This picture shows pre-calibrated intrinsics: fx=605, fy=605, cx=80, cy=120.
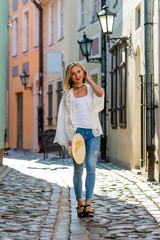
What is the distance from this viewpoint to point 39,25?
26.2 metres

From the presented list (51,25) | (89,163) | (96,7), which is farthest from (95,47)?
(89,163)

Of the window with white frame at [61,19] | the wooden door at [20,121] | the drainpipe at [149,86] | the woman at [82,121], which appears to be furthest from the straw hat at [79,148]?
the wooden door at [20,121]

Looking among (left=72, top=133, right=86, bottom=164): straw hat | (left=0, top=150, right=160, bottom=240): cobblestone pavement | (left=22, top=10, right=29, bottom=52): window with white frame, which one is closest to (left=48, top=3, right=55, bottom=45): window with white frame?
(left=22, top=10, right=29, bottom=52): window with white frame

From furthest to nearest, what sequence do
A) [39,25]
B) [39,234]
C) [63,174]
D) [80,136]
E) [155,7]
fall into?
[39,25]
[63,174]
[155,7]
[80,136]
[39,234]

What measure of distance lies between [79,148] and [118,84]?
335 inches

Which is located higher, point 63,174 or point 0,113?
point 0,113

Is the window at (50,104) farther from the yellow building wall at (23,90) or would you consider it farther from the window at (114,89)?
the window at (114,89)

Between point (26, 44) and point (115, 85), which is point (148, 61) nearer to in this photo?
point (115, 85)

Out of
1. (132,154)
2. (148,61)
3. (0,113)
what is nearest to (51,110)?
(0,113)

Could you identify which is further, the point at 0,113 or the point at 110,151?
the point at 110,151

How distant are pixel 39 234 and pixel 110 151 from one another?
34.8 feet

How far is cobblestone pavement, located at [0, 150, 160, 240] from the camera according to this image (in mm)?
5395

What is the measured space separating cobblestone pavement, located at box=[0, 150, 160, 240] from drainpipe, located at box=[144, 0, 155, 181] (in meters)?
0.42

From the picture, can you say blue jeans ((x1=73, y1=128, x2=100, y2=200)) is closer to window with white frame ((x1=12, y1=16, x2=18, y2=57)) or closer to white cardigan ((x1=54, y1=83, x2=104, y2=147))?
white cardigan ((x1=54, y1=83, x2=104, y2=147))
